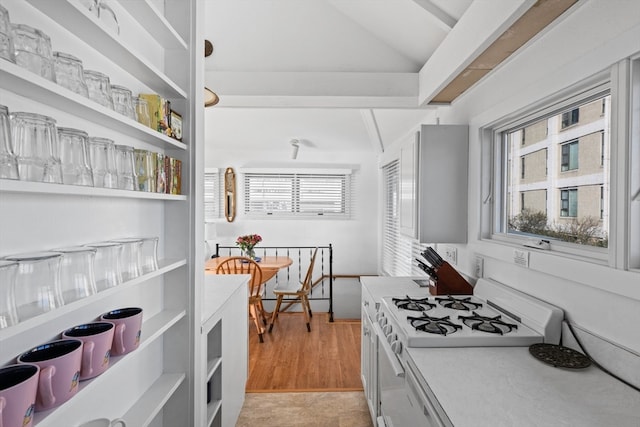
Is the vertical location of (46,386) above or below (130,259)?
below

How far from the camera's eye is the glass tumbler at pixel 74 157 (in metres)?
0.81

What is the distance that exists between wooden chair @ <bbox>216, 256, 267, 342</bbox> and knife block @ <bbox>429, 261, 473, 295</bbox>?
2.17 m

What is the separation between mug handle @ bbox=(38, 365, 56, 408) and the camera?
0.75 meters

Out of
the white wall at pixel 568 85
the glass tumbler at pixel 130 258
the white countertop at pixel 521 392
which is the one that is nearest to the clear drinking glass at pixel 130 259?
the glass tumbler at pixel 130 258

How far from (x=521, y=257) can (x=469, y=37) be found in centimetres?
109

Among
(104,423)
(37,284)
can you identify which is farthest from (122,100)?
(104,423)

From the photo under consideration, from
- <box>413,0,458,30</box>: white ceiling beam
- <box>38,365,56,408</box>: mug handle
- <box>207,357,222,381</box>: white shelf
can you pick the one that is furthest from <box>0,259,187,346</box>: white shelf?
<box>413,0,458,30</box>: white ceiling beam

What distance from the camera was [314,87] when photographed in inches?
100

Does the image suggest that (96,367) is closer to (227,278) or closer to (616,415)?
(616,415)

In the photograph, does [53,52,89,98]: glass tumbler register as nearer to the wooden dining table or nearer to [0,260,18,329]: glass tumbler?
[0,260,18,329]: glass tumbler

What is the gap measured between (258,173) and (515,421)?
4.64m

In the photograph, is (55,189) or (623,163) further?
(623,163)

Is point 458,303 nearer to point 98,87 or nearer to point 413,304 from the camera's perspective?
point 413,304

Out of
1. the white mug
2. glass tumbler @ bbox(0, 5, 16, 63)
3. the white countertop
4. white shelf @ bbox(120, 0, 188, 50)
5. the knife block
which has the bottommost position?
the white mug
